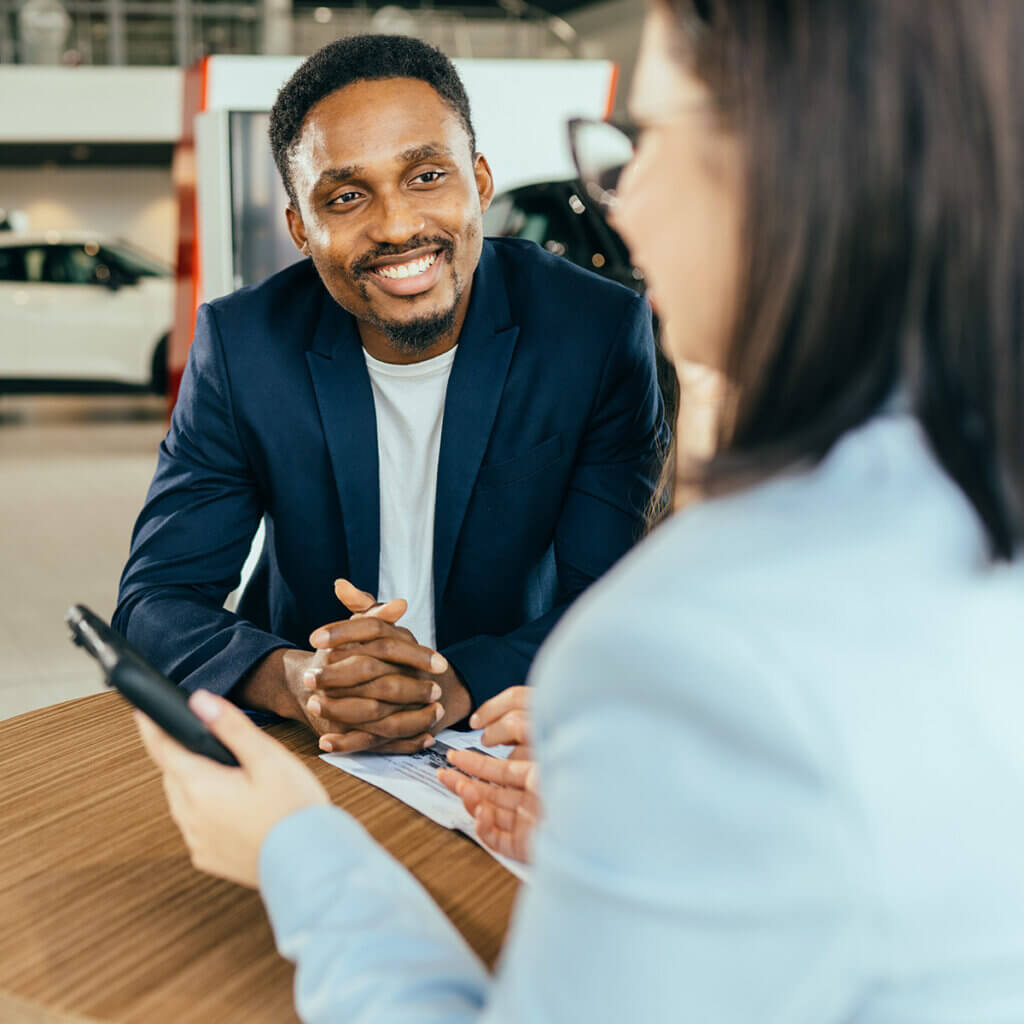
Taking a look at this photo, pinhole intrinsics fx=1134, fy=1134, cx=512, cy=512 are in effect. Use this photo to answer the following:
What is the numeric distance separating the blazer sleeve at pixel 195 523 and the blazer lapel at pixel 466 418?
0.29m

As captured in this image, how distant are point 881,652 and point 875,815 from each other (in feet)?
0.22

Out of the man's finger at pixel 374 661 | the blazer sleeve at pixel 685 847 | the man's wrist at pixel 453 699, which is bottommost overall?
the man's wrist at pixel 453 699

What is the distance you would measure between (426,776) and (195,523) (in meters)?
0.63

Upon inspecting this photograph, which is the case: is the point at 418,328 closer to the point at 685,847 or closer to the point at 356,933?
the point at 356,933

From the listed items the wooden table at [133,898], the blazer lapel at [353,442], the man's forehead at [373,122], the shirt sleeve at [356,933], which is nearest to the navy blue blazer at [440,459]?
the blazer lapel at [353,442]

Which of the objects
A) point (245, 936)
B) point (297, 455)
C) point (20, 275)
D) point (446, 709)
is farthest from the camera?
point (20, 275)

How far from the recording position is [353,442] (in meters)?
1.62

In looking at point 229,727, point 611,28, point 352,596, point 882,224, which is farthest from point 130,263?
point 611,28

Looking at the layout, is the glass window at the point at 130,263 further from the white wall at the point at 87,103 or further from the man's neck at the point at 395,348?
the man's neck at the point at 395,348

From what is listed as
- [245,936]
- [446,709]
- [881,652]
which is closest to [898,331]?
[881,652]

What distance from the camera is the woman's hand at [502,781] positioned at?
0.95 m

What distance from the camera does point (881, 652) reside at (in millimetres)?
481

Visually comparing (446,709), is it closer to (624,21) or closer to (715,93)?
(715,93)

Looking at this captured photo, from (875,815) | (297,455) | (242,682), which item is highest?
(875,815)
